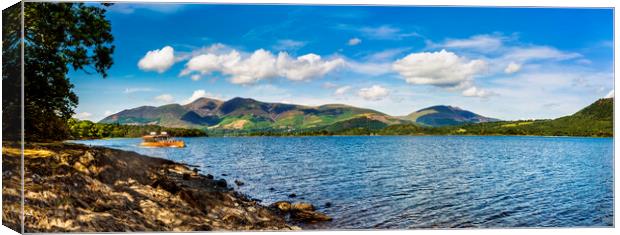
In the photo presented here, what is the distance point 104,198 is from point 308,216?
5.11m

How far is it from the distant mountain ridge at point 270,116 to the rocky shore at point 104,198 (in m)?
1.11

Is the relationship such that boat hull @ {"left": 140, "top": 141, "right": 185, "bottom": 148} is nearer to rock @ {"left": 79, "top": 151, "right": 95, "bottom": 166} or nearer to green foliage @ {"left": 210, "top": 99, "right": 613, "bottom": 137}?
green foliage @ {"left": 210, "top": 99, "right": 613, "bottom": 137}

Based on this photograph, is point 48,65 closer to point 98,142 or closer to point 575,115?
point 98,142

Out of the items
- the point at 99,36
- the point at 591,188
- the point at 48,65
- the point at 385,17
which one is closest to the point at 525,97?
the point at 591,188

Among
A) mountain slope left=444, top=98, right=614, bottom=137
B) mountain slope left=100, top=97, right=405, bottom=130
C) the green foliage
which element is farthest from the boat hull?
mountain slope left=444, top=98, right=614, bottom=137

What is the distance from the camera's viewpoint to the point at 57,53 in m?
11.6

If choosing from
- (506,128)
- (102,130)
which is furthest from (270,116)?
(506,128)

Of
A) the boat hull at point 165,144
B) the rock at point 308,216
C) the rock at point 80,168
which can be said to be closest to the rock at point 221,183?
the boat hull at point 165,144

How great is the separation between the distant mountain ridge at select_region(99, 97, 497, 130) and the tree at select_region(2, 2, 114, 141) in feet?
3.84

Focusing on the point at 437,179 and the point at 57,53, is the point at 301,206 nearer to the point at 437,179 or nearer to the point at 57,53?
the point at 437,179

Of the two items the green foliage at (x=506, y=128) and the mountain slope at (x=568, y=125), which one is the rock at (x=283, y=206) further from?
the mountain slope at (x=568, y=125)

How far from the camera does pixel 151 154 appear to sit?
47.5 ft

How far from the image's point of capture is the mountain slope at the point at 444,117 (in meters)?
13.3

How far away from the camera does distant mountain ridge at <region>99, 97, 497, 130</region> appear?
12656 mm
